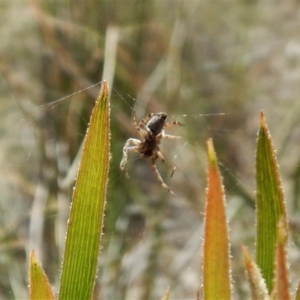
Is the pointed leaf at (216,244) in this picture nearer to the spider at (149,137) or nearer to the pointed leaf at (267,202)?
the pointed leaf at (267,202)

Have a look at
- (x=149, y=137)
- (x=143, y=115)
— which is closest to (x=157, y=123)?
(x=149, y=137)

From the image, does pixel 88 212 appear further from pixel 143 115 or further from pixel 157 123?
pixel 143 115

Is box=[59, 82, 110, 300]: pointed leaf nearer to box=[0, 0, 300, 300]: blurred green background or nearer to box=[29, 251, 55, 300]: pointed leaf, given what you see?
box=[29, 251, 55, 300]: pointed leaf

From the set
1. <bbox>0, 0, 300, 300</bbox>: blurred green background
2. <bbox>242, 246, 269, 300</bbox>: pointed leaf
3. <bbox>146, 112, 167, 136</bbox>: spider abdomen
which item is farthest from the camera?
<bbox>0, 0, 300, 300</bbox>: blurred green background

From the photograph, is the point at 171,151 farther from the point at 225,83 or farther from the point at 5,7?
the point at 5,7

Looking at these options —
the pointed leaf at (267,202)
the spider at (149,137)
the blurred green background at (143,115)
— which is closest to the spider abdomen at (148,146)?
the spider at (149,137)

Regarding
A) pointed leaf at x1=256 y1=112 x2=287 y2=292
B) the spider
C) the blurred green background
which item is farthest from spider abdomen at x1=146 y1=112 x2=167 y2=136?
pointed leaf at x1=256 y1=112 x2=287 y2=292

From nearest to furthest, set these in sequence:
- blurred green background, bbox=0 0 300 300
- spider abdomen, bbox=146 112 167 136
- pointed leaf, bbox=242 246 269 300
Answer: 1. pointed leaf, bbox=242 246 269 300
2. spider abdomen, bbox=146 112 167 136
3. blurred green background, bbox=0 0 300 300
